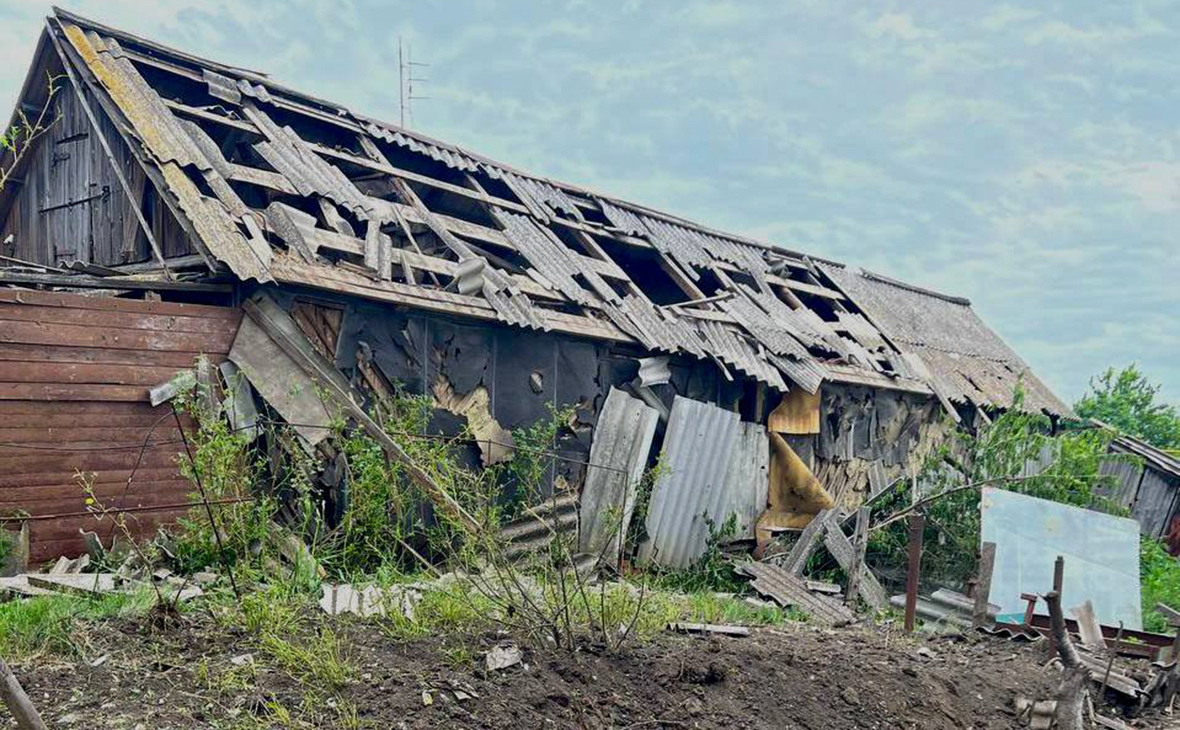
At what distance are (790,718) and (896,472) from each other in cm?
915

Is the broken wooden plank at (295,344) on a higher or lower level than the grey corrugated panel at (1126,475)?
higher

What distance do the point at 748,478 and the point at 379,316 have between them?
5.08 meters

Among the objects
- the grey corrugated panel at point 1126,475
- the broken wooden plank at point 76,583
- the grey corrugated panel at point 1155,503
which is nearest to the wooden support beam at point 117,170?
the broken wooden plank at point 76,583

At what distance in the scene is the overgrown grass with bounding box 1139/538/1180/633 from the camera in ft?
32.7

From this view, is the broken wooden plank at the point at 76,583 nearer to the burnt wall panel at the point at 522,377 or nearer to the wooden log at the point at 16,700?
the wooden log at the point at 16,700

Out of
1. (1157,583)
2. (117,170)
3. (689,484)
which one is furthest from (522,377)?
(1157,583)

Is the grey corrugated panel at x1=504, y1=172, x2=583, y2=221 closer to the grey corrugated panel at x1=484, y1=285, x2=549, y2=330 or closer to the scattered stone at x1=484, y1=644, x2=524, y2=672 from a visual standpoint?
the grey corrugated panel at x1=484, y1=285, x2=549, y2=330

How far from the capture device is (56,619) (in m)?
4.35

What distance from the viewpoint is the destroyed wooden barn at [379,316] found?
6.43 m

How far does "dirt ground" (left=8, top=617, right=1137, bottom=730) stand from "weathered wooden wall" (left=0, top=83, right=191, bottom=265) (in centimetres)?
503

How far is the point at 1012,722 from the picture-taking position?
506 centimetres

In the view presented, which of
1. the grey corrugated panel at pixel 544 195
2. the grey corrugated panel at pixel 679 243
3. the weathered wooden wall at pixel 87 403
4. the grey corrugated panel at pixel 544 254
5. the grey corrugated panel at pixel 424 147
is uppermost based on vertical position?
the grey corrugated panel at pixel 424 147

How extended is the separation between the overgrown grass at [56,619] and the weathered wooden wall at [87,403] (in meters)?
1.05

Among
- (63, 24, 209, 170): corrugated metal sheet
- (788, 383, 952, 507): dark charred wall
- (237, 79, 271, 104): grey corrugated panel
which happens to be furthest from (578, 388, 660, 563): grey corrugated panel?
(237, 79, 271, 104): grey corrugated panel
